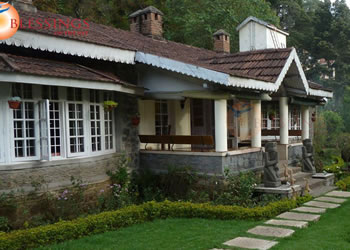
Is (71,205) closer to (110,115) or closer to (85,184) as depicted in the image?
(85,184)

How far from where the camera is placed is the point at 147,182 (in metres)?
11.2

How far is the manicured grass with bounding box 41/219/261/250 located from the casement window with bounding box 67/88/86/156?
2579 millimetres

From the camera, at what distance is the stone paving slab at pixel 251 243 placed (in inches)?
255

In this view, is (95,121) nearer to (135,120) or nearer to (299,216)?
(135,120)

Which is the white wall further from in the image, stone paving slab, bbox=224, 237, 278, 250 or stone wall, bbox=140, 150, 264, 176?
stone paving slab, bbox=224, 237, 278, 250

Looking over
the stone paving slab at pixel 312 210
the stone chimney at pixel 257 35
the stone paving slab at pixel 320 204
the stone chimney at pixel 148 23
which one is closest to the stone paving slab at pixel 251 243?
the stone paving slab at pixel 312 210

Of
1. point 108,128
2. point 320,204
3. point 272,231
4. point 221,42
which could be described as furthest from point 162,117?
point 221,42

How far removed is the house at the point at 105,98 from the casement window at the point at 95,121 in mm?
26

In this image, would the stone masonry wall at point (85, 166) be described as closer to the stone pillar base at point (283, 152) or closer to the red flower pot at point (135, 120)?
the red flower pot at point (135, 120)

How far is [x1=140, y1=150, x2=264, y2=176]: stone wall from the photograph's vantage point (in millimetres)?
10469

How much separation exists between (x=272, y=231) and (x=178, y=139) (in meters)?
4.59

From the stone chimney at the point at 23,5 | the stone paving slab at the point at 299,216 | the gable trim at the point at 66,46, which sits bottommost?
the stone paving slab at the point at 299,216

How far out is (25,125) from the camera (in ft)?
27.5

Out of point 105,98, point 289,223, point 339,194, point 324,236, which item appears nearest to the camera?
point 324,236
